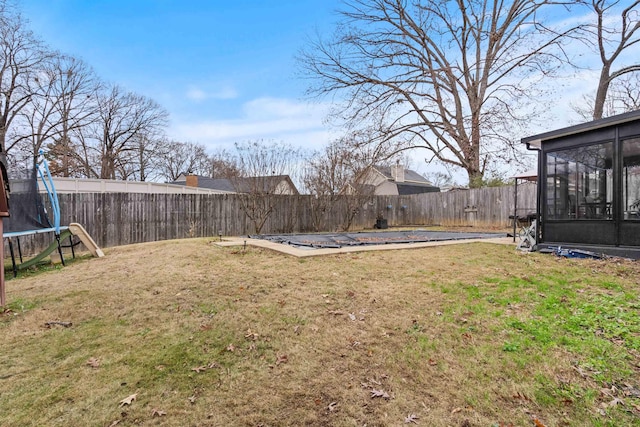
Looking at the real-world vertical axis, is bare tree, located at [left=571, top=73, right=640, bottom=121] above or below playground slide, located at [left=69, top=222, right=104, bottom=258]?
above

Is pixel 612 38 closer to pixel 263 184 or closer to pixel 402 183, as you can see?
pixel 263 184

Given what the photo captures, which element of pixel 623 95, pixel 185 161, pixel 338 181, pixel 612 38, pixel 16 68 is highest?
pixel 612 38

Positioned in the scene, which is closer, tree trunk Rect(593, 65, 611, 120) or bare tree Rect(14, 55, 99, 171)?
tree trunk Rect(593, 65, 611, 120)

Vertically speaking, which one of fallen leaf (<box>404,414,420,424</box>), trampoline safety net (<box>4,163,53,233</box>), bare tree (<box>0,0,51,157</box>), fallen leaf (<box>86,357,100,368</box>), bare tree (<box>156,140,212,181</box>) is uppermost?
bare tree (<box>0,0,51,157</box>)

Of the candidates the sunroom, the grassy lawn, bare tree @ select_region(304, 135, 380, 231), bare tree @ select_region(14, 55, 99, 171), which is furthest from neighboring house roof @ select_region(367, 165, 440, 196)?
the grassy lawn

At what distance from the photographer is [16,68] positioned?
16.4 metres

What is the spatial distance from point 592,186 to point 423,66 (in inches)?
455

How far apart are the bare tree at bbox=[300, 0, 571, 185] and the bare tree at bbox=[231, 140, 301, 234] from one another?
5.03 metres

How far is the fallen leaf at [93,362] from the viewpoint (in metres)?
2.29

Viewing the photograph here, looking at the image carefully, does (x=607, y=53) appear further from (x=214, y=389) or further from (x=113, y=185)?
(x=113, y=185)

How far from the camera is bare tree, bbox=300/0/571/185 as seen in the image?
14.7 meters

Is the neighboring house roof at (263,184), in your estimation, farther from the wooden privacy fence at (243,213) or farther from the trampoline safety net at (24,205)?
the trampoline safety net at (24,205)

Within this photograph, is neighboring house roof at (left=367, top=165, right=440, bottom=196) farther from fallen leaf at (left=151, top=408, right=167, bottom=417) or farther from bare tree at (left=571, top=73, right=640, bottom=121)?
fallen leaf at (left=151, top=408, right=167, bottom=417)

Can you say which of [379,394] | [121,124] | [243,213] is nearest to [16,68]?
[121,124]
